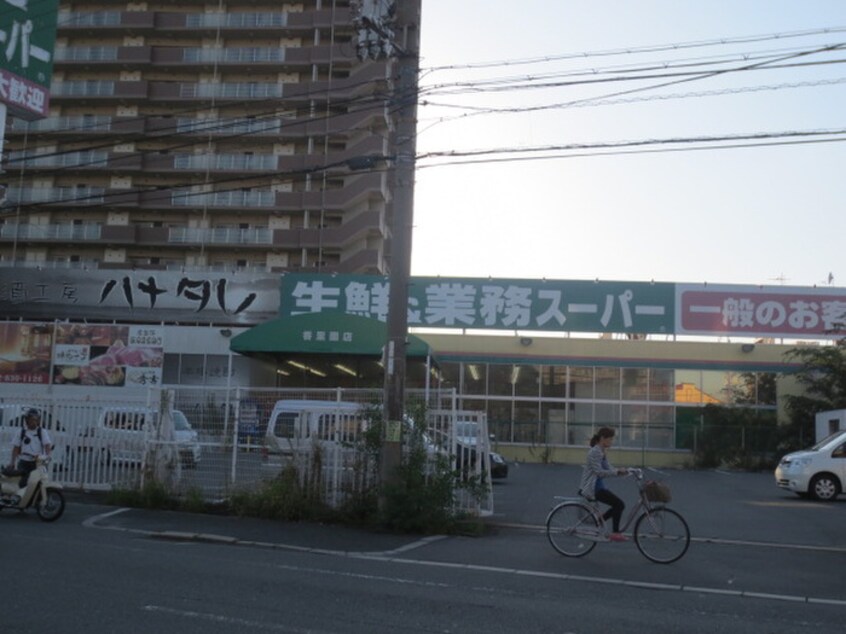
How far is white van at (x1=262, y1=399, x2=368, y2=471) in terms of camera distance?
50.2ft

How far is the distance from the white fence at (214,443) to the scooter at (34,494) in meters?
2.42

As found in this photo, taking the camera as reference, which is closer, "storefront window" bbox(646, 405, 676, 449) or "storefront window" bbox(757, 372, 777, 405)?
"storefront window" bbox(646, 405, 676, 449)

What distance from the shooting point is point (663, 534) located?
11625mm

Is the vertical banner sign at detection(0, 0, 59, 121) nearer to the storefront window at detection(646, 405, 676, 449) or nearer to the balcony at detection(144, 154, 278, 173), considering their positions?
the storefront window at detection(646, 405, 676, 449)

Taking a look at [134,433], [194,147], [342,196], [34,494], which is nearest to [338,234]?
[342,196]

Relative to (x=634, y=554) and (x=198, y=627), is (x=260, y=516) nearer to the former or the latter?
(x=634, y=554)

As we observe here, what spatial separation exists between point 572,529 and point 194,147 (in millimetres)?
57181

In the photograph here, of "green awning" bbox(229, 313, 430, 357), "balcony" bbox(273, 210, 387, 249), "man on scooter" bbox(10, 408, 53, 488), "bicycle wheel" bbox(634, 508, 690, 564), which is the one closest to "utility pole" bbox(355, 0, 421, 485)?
"bicycle wheel" bbox(634, 508, 690, 564)

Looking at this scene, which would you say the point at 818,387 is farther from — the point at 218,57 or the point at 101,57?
the point at 101,57

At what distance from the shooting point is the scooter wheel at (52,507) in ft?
45.9

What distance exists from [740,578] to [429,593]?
4.09 metres

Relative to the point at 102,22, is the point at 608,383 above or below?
below

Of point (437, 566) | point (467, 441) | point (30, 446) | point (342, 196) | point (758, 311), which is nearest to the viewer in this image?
point (437, 566)

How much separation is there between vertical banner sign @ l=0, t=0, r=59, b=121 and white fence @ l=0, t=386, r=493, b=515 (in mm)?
5787
